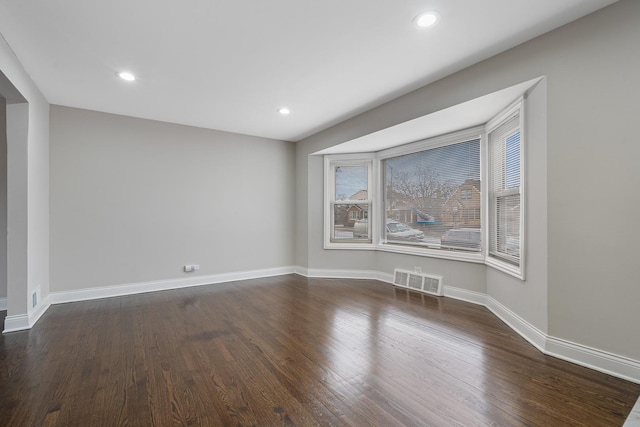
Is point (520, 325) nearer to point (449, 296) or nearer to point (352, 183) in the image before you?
point (449, 296)

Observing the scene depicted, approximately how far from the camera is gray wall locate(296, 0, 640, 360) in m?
2.07

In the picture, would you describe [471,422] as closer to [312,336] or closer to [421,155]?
[312,336]

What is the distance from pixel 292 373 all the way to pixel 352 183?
3863 millimetres

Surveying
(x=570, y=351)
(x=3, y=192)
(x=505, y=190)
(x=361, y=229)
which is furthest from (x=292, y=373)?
(x=3, y=192)

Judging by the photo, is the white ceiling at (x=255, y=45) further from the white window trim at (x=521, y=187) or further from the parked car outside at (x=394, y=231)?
the parked car outside at (x=394, y=231)

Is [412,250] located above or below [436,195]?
below

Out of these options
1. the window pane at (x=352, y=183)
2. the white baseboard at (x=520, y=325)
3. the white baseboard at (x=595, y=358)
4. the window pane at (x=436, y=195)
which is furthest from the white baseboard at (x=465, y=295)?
the window pane at (x=352, y=183)

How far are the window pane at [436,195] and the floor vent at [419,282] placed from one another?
50 centimetres

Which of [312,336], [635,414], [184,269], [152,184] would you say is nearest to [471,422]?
[635,414]

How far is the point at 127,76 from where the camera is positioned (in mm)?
3129

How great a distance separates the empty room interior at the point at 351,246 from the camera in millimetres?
2037

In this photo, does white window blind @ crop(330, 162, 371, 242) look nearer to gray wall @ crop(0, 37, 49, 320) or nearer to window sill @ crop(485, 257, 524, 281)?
window sill @ crop(485, 257, 524, 281)

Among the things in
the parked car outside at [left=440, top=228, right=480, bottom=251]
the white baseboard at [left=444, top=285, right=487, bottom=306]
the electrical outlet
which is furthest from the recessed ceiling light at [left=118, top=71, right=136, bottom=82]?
the white baseboard at [left=444, top=285, right=487, bottom=306]

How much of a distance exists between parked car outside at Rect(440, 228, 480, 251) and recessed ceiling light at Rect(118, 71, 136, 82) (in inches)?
173
